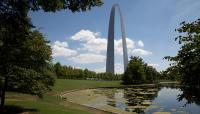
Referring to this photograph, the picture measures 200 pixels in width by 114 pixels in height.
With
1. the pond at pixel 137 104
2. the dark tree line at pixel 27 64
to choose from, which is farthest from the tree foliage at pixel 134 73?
the dark tree line at pixel 27 64

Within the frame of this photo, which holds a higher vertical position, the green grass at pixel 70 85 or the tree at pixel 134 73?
the tree at pixel 134 73

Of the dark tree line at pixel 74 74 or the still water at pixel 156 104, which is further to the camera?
the dark tree line at pixel 74 74

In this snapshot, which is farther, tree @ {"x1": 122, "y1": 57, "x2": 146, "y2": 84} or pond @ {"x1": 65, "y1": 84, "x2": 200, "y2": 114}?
tree @ {"x1": 122, "y1": 57, "x2": 146, "y2": 84}

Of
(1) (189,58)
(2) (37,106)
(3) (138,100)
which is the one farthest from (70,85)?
(1) (189,58)

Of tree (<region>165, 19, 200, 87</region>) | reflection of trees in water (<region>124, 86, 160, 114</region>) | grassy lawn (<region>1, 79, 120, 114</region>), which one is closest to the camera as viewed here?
tree (<region>165, 19, 200, 87</region>)

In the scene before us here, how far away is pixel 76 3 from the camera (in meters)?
13.8

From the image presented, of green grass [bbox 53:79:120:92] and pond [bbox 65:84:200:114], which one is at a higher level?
green grass [bbox 53:79:120:92]

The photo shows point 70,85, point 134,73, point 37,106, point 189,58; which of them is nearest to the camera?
point 189,58

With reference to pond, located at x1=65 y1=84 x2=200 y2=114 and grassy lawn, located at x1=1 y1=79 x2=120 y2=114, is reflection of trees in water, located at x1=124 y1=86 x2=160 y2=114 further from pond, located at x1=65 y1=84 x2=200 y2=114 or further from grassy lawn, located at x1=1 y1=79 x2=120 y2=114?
grassy lawn, located at x1=1 y1=79 x2=120 y2=114

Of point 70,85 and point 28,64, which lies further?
point 70,85

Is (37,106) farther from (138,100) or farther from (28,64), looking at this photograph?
(138,100)

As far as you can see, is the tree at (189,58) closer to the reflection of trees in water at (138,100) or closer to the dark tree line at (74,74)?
the reflection of trees in water at (138,100)

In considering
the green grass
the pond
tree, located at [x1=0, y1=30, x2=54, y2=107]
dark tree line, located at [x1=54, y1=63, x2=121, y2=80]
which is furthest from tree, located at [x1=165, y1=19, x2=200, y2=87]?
dark tree line, located at [x1=54, y1=63, x2=121, y2=80]

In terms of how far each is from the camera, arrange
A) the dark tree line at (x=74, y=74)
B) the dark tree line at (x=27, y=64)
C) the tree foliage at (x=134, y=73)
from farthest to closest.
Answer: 1. the dark tree line at (x=74, y=74)
2. the tree foliage at (x=134, y=73)
3. the dark tree line at (x=27, y=64)
